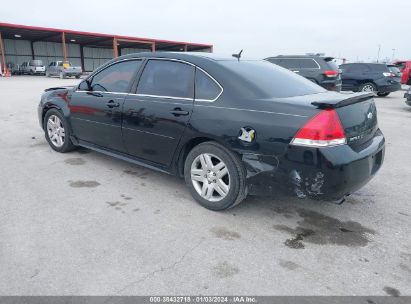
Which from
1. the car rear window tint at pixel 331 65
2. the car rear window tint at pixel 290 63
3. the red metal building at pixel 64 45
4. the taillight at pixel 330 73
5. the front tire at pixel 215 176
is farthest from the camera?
the red metal building at pixel 64 45

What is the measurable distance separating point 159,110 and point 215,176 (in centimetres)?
97

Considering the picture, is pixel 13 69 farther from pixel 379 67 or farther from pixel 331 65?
pixel 379 67

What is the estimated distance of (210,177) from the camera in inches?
133

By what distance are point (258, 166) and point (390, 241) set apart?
131 cm

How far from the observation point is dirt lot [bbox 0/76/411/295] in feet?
7.61

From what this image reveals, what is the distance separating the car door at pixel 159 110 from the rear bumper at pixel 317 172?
0.95 m

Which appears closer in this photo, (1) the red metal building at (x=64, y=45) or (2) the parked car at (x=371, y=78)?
(2) the parked car at (x=371, y=78)

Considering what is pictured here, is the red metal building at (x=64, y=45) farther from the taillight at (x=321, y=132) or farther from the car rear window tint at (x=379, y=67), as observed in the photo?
the taillight at (x=321, y=132)

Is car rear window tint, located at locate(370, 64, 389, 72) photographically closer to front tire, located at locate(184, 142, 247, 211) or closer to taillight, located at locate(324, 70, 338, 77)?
taillight, located at locate(324, 70, 338, 77)

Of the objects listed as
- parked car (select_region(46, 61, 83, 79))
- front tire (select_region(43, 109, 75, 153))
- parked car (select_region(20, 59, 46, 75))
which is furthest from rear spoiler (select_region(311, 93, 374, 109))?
parked car (select_region(20, 59, 46, 75))

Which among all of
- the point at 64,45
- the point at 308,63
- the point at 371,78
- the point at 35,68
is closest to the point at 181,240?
the point at 308,63

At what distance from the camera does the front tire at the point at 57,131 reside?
200 inches

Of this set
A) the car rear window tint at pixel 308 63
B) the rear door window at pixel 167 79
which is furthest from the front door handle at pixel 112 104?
the car rear window tint at pixel 308 63

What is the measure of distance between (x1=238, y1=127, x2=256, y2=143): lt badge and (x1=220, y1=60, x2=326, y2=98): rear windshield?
41 centimetres
